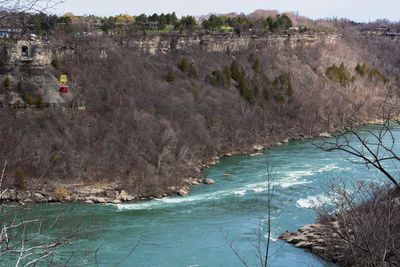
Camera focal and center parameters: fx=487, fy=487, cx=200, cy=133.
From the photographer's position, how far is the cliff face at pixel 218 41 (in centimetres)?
4778

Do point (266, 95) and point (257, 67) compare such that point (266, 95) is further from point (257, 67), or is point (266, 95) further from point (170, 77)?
point (170, 77)

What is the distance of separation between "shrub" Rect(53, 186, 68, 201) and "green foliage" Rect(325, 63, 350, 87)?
36.9 metres

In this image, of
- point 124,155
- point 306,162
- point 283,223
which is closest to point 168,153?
point 124,155

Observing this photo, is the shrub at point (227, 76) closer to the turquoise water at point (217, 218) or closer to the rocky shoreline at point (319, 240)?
the turquoise water at point (217, 218)

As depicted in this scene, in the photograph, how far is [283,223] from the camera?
2194 centimetres

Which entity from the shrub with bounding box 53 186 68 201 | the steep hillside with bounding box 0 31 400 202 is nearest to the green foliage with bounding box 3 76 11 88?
the steep hillside with bounding box 0 31 400 202

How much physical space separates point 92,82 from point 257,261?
25357 millimetres

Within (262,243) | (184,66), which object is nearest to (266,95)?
(184,66)

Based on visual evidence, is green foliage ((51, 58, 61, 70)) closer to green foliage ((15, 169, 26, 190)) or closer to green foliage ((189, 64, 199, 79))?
green foliage ((189, 64, 199, 79))

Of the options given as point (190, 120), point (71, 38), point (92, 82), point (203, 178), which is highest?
point (71, 38)

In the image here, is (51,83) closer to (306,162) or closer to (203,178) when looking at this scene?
(203,178)

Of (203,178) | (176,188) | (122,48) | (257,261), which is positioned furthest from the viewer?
(122,48)

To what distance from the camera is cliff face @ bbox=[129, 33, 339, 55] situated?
47781mm

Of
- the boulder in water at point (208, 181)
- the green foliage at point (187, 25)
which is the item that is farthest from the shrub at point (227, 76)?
the boulder in water at point (208, 181)
